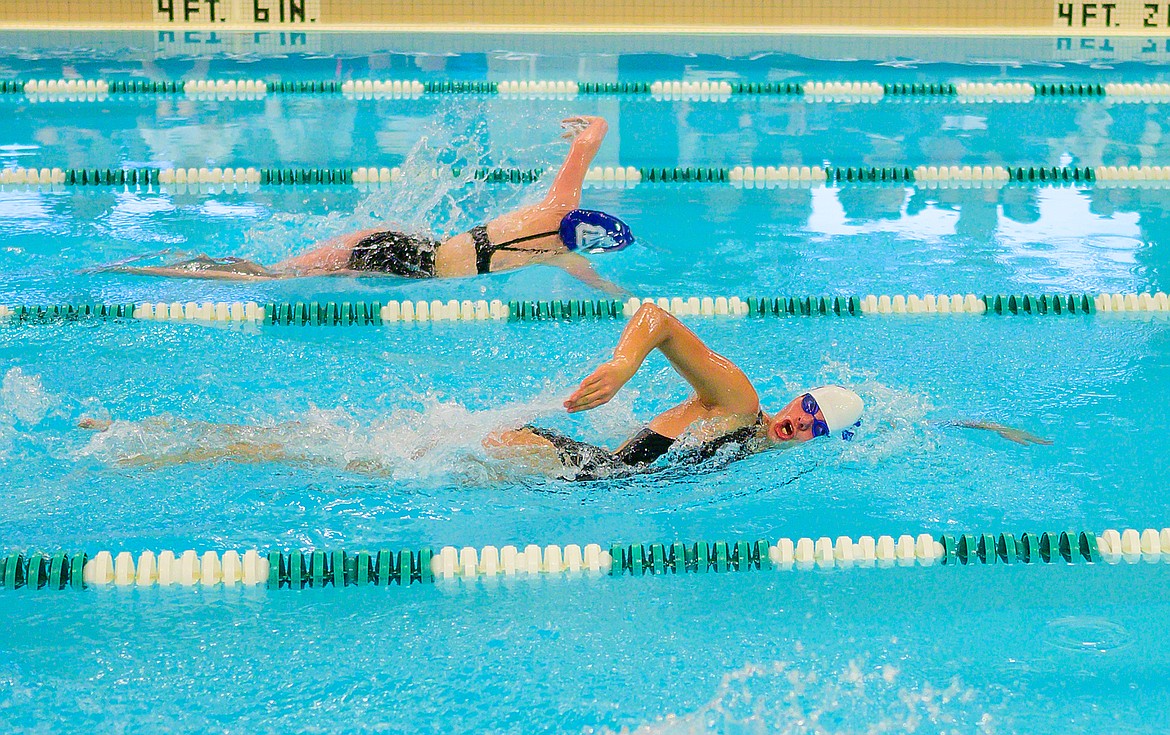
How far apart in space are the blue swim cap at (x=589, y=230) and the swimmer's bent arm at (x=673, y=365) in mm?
1628

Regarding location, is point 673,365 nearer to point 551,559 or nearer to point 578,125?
point 551,559

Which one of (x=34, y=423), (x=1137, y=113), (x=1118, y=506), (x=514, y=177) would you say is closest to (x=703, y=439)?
(x=1118, y=506)

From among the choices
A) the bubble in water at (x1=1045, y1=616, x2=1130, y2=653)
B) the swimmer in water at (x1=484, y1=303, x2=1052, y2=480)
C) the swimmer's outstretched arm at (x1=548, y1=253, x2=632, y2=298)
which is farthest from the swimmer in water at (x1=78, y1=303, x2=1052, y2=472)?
the swimmer's outstretched arm at (x1=548, y1=253, x2=632, y2=298)

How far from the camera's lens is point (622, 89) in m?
8.42

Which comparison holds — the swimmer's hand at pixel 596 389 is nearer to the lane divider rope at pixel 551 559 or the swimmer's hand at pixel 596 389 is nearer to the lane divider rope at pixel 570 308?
the lane divider rope at pixel 551 559

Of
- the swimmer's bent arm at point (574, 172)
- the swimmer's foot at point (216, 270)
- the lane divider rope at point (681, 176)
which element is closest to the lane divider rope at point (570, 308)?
the swimmer's foot at point (216, 270)

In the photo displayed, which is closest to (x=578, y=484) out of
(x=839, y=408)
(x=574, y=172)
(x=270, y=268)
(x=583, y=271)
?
(x=839, y=408)

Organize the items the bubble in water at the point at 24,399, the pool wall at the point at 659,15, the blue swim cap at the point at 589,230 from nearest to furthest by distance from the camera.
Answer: the bubble in water at the point at 24,399
the blue swim cap at the point at 589,230
the pool wall at the point at 659,15

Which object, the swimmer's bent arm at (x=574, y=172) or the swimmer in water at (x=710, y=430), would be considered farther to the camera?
the swimmer's bent arm at (x=574, y=172)

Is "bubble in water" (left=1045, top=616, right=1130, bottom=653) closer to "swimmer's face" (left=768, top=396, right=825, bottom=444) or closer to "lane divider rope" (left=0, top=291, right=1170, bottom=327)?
"swimmer's face" (left=768, top=396, right=825, bottom=444)

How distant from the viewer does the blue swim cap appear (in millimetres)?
4840

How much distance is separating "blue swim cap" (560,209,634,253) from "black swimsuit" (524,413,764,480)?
5.31ft

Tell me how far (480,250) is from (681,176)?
1.79 metres

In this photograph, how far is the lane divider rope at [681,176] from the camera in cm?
630
